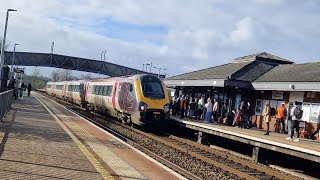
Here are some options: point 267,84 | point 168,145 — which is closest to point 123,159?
point 168,145

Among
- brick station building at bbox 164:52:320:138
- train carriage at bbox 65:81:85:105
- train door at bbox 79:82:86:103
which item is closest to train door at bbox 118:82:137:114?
brick station building at bbox 164:52:320:138

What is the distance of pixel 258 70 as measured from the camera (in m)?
27.8

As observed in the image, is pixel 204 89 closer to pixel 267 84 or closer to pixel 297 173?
pixel 267 84

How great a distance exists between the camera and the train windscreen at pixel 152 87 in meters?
20.7

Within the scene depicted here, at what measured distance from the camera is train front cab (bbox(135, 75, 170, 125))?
20172 mm

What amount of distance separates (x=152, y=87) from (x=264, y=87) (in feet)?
21.5

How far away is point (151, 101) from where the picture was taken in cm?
2041

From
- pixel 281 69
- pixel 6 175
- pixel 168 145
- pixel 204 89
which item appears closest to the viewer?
pixel 6 175

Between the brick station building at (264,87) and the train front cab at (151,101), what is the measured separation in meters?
4.47

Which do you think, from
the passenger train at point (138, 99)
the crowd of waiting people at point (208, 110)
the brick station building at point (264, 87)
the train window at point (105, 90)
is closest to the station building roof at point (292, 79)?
the brick station building at point (264, 87)

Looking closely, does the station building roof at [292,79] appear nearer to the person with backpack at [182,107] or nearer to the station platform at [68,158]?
the person with backpack at [182,107]

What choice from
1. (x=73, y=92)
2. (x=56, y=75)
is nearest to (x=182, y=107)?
(x=73, y=92)

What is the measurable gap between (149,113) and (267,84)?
7.11 metres

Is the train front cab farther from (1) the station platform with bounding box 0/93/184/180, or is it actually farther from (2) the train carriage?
(2) the train carriage
